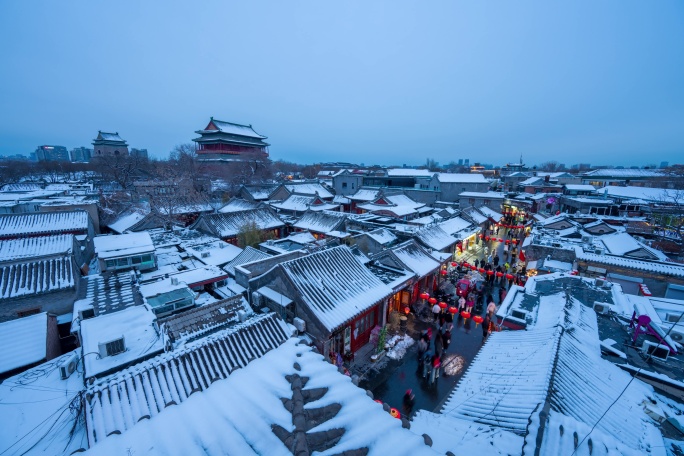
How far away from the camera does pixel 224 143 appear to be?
57.4 metres

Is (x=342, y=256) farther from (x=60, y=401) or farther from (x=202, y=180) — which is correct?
(x=202, y=180)

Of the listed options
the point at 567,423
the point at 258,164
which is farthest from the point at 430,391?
the point at 258,164

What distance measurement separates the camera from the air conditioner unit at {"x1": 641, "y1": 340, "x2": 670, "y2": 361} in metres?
8.23

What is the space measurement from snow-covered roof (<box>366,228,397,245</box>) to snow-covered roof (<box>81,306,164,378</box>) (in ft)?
47.6

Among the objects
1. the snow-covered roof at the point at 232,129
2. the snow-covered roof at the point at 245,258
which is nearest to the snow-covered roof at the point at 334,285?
the snow-covered roof at the point at 245,258

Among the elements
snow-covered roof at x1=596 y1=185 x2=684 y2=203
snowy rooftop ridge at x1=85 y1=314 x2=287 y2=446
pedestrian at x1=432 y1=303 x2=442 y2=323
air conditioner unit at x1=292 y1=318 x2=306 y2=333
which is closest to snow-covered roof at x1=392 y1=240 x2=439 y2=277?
pedestrian at x1=432 y1=303 x2=442 y2=323

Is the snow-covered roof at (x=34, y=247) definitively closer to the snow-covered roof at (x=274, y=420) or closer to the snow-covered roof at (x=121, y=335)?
the snow-covered roof at (x=121, y=335)

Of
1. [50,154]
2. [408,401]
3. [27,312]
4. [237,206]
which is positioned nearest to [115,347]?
[27,312]

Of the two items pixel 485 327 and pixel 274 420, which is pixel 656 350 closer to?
pixel 485 327

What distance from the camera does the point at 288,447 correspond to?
286 cm

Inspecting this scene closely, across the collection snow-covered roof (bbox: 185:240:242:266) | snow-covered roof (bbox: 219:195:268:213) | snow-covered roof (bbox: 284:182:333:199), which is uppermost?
snow-covered roof (bbox: 284:182:333:199)

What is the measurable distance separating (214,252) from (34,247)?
30.9 ft

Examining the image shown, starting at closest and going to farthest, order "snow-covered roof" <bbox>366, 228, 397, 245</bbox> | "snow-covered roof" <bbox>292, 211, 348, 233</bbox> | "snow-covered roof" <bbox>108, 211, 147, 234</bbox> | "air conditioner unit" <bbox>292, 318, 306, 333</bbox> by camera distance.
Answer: "air conditioner unit" <bbox>292, 318, 306, 333</bbox> → "snow-covered roof" <bbox>366, 228, 397, 245</bbox> → "snow-covered roof" <bbox>292, 211, 348, 233</bbox> → "snow-covered roof" <bbox>108, 211, 147, 234</bbox>

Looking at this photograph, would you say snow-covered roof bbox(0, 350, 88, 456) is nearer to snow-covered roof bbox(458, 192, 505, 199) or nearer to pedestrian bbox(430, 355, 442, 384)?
pedestrian bbox(430, 355, 442, 384)
